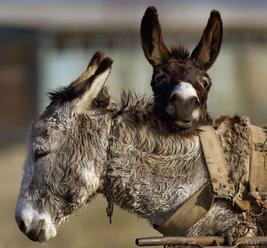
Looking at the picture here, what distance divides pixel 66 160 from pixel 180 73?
721 mm

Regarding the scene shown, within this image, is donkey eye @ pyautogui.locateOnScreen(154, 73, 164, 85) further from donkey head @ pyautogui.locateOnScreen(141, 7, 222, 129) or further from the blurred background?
the blurred background

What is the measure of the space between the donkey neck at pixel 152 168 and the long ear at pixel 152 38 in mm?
440

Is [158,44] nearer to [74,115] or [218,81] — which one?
[74,115]

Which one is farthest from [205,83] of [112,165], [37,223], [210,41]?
[37,223]

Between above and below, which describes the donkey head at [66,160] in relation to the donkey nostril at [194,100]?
below

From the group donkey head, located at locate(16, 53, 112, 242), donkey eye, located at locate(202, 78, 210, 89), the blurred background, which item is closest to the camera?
donkey head, located at locate(16, 53, 112, 242)

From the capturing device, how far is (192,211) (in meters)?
4.69

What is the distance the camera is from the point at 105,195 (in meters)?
4.86

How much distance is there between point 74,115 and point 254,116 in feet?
54.5

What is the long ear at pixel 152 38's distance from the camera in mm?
5129

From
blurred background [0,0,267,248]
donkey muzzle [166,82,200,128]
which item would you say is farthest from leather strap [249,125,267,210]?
blurred background [0,0,267,248]

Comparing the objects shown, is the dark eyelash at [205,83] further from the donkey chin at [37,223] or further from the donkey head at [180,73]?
the donkey chin at [37,223]

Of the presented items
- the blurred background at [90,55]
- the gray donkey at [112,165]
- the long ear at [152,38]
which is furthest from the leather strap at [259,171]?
the blurred background at [90,55]

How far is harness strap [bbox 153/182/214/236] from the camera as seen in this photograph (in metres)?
4.69
